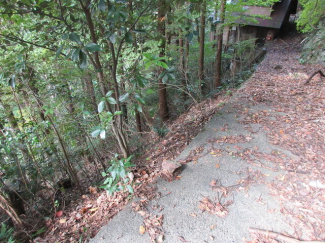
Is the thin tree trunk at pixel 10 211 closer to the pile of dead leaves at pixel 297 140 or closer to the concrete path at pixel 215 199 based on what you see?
the concrete path at pixel 215 199

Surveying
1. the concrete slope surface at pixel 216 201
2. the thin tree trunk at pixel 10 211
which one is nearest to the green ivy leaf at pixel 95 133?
the concrete slope surface at pixel 216 201

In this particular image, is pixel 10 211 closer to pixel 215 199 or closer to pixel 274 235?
pixel 215 199

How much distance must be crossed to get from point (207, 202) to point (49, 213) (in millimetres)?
2937

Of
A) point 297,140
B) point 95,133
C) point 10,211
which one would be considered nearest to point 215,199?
point 95,133

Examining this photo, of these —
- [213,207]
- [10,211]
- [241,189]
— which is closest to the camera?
[213,207]

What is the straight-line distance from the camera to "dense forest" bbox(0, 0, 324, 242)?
1.92 meters

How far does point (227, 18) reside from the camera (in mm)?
7391

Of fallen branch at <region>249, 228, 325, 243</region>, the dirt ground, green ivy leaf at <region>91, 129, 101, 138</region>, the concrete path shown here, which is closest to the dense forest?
green ivy leaf at <region>91, 129, 101, 138</region>

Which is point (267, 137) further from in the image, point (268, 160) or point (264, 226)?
point (264, 226)

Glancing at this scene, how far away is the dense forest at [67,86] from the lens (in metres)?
1.92

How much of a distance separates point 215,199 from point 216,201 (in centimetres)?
3

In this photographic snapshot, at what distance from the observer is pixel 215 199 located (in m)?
2.34

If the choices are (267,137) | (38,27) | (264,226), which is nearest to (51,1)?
(38,27)

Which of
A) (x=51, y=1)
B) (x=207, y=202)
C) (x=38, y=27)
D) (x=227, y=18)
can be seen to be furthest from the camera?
(x=227, y=18)
